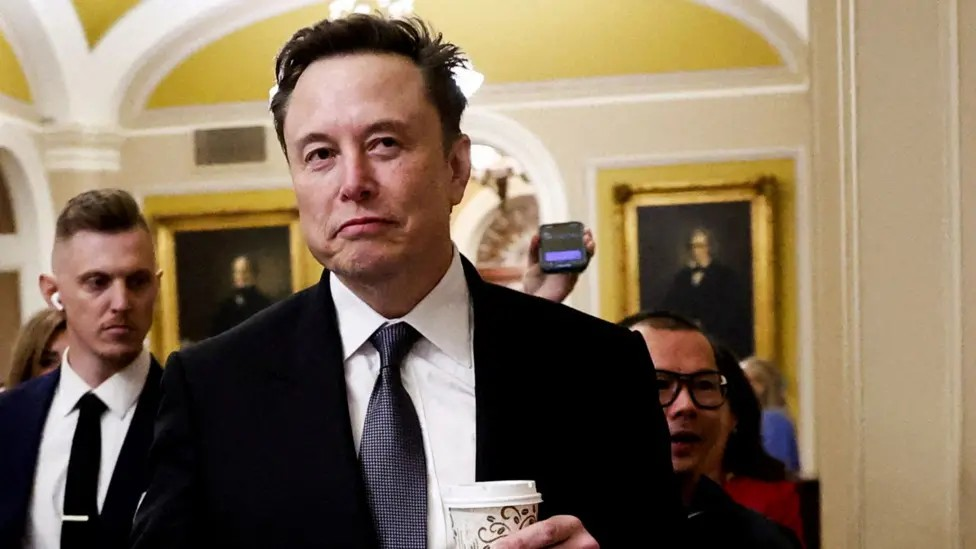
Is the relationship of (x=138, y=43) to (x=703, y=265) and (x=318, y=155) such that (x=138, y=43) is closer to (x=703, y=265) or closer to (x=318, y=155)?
(x=703, y=265)

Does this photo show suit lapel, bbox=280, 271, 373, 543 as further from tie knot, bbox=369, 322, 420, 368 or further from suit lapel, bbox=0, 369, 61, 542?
suit lapel, bbox=0, 369, 61, 542

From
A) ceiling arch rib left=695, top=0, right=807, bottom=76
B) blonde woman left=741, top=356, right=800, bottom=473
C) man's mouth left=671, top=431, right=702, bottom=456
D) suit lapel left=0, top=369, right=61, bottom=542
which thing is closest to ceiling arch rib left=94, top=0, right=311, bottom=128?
ceiling arch rib left=695, top=0, right=807, bottom=76

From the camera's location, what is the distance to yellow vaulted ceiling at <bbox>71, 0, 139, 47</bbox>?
22.2 feet

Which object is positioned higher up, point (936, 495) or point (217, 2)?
point (217, 2)

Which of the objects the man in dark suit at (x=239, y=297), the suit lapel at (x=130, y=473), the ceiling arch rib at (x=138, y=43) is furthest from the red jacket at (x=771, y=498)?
the man in dark suit at (x=239, y=297)

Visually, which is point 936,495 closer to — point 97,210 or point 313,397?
point 313,397

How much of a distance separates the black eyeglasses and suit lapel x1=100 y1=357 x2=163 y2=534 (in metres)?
0.96

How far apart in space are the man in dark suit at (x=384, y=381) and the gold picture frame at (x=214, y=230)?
6.19 m

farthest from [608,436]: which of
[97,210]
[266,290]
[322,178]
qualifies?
[266,290]

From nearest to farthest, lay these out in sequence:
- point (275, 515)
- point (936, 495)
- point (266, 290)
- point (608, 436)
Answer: point (275, 515) < point (608, 436) < point (936, 495) < point (266, 290)

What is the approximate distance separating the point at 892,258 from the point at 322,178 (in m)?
1.09

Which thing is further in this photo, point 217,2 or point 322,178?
point 217,2

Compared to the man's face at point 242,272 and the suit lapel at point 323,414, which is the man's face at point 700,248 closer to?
the man's face at point 242,272

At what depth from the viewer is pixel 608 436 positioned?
137 cm
